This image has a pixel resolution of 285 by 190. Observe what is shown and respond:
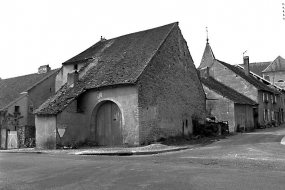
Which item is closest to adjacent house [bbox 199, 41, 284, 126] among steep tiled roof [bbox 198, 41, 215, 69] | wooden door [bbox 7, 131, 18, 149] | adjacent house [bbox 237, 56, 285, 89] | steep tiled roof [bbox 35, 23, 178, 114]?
steep tiled roof [bbox 198, 41, 215, 69]

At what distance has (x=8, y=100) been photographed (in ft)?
96.8

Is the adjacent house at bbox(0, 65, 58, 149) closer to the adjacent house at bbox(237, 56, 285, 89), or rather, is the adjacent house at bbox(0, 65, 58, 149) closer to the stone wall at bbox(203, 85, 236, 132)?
the stone wall at bbox(203, 85, 236, 132)

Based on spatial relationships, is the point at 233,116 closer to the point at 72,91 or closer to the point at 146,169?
the point at 72,91

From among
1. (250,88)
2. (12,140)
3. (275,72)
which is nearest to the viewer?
(12,140)

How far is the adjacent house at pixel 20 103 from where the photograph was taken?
2395 cm

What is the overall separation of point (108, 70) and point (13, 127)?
14.1 m

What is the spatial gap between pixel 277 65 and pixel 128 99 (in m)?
44.1

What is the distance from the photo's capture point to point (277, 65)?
5238cm

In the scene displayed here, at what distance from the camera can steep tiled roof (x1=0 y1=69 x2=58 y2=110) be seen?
29830 millimetres

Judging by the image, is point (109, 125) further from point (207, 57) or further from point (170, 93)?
point (207, 57)

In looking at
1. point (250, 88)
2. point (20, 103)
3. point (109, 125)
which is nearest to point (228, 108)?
point (250, 88)

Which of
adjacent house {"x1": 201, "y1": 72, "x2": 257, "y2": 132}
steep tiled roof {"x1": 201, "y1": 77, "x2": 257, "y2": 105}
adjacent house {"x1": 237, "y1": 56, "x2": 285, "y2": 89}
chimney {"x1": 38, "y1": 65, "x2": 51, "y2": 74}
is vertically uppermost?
adjacent house {"x1": 237, "y1": 56, "x2": 285, "y2": 89}

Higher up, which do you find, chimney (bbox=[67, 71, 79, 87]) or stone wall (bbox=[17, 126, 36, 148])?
chimney (bbox=[67, 71, 79, 87])

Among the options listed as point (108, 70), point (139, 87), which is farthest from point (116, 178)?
point (108, 70)
